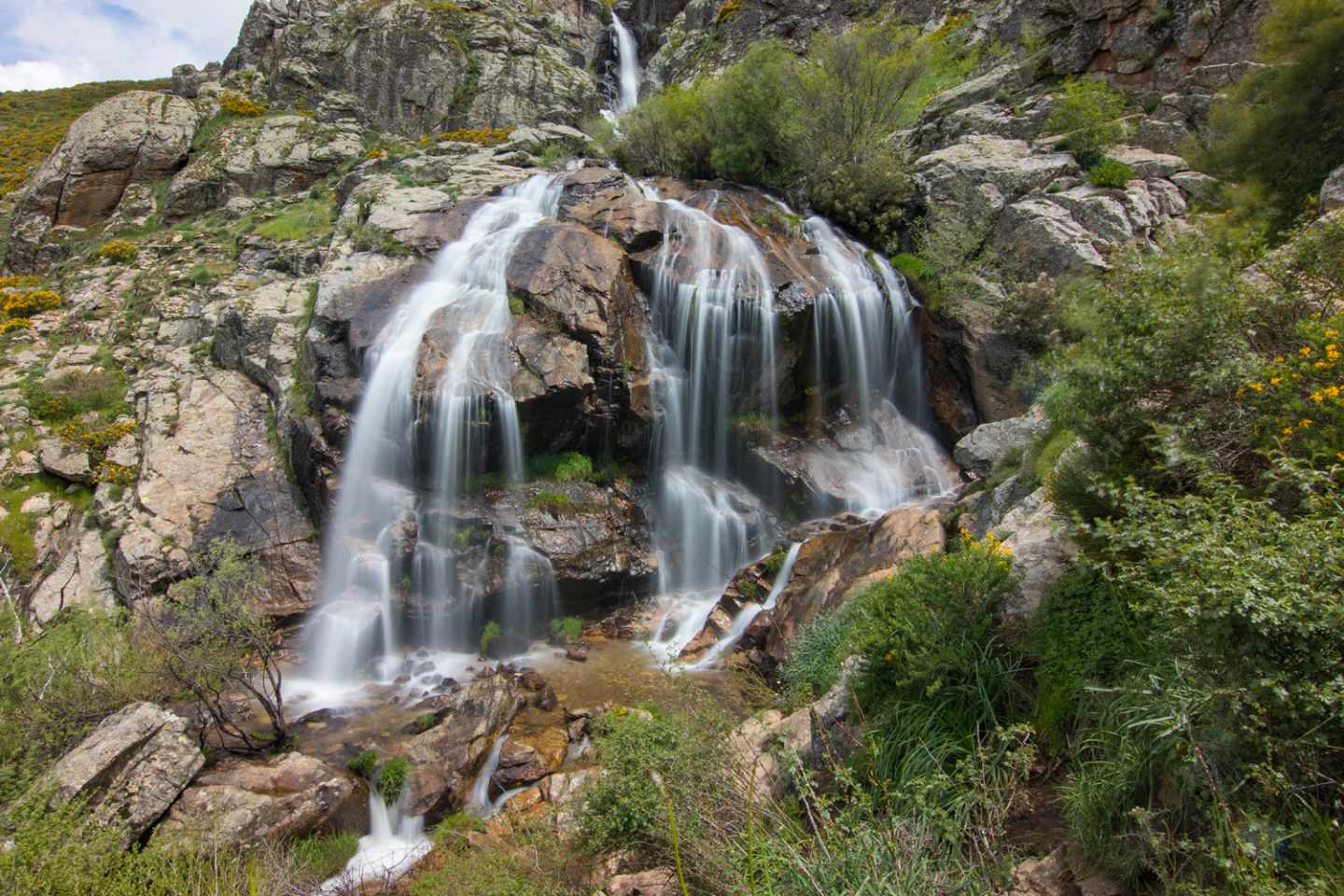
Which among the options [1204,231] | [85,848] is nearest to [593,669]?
[85,848]

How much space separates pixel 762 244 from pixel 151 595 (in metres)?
16.0

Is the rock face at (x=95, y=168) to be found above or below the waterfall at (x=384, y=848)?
above

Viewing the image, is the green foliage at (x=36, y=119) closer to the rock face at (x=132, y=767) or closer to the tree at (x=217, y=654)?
the tree at (x=217, y=654)

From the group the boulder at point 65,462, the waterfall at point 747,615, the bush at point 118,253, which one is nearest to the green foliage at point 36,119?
the bush at point 118,253

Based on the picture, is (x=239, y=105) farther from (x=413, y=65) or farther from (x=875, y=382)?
(x=875, y=382)

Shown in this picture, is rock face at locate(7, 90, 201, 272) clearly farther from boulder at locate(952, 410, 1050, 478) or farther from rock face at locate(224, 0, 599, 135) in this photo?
boulder at locate(952, 410, 1050, 478)

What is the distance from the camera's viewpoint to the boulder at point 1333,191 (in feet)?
27.3

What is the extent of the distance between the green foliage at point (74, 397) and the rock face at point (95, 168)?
12083 mm

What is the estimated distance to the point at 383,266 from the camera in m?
16.4

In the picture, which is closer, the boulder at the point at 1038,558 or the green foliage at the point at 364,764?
the boulder at the point at 1038,558

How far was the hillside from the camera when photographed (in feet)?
11.1

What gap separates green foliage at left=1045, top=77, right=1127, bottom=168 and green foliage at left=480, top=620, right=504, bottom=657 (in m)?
18.2

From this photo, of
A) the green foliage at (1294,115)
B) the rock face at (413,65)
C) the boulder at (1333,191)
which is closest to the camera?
the boulder at (1333,191)

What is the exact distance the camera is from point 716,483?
14.8 meters
